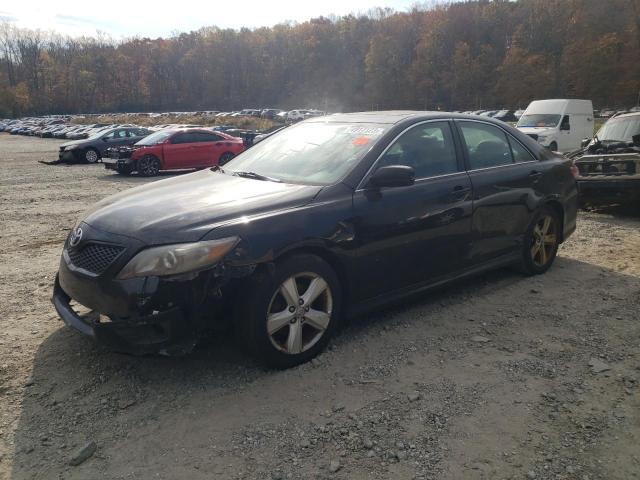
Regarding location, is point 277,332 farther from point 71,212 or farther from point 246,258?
point 71,212

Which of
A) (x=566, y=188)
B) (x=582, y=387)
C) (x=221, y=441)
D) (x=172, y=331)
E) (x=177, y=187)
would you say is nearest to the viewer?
(x=221, y=441)

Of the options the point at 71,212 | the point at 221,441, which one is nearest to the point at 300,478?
the point at 221,441

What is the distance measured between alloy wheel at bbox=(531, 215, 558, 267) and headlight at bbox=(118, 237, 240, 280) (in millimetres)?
3500

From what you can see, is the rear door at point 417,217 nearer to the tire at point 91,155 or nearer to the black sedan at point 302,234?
the black sedan at point 302,234

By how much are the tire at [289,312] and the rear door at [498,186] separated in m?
1.68

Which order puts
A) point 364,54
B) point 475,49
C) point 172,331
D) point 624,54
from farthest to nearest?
point 364,54 → point 475,49 → point 624,54 → point 172,331

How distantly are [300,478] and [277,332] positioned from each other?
1.06m

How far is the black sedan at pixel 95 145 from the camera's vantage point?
66.4ft

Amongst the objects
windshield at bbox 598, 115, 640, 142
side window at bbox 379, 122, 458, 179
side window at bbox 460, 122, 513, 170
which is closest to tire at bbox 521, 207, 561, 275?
side window at bbox 460, 122, 513, 170

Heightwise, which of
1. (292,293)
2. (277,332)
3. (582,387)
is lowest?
(582,387)

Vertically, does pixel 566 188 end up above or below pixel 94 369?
above

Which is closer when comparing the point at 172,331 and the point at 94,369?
the point at 172,331

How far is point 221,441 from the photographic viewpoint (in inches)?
110

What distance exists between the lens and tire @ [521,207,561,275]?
17.2ft
